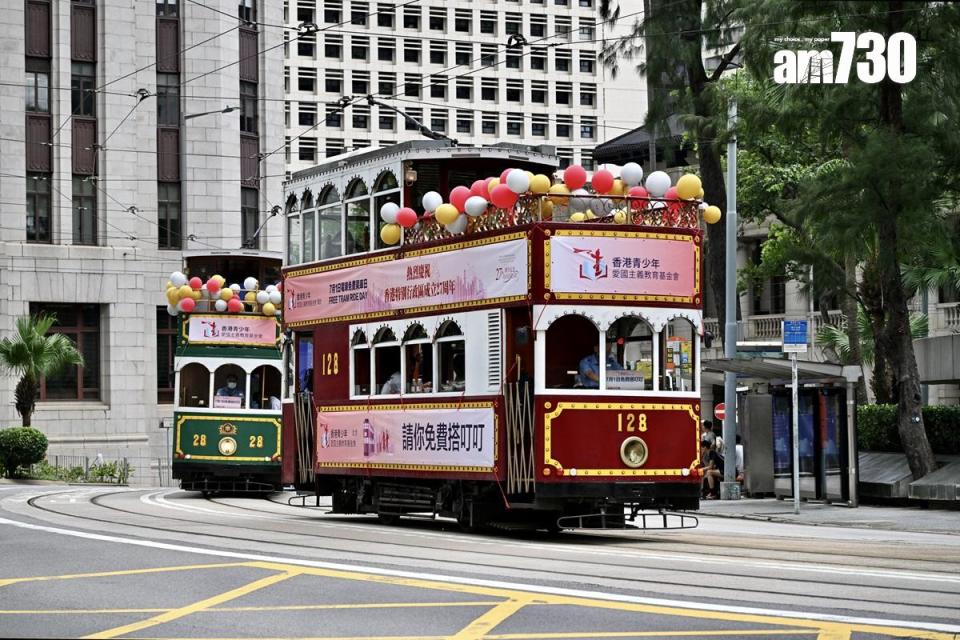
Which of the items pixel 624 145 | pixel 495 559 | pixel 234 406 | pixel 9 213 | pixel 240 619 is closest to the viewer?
pixel 240 619

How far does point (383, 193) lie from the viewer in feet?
73.8

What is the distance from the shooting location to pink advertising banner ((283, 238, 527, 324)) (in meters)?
19.9

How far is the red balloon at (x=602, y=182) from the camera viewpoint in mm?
20047

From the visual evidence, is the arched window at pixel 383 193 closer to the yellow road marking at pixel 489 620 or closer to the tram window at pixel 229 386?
the yellow road marking at pixel 489 620

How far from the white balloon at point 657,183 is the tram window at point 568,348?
1.71m

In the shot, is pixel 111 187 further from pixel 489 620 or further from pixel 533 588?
pixel 489 620

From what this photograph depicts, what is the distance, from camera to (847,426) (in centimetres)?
2700

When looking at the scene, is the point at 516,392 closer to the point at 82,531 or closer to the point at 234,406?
the point at 82,531

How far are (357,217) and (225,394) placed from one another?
11759 mm

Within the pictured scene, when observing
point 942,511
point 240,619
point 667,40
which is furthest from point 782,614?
point 667,40

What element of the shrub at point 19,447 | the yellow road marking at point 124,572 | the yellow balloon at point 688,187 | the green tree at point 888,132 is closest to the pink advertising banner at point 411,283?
the yellow balloon at point 688,187

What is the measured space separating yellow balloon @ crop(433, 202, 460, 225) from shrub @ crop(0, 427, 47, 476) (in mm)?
28166

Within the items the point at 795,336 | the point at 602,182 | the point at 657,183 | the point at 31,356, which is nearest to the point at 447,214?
the point at 602,182

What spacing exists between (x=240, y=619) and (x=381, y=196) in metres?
12.0
